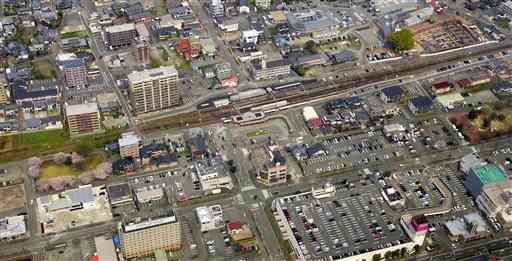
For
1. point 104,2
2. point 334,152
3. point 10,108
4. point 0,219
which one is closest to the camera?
point 0,219

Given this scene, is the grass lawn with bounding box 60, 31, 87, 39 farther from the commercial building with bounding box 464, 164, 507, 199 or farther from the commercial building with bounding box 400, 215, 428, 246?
the commercial building with bounding box 464, 164, 507, 199

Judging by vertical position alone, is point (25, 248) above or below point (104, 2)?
below

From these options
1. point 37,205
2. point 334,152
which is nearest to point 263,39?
point 334,152

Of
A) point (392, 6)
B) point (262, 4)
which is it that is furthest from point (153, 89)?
point (392, 6)

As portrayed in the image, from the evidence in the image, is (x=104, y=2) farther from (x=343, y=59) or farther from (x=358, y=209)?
(x=358, y=209)

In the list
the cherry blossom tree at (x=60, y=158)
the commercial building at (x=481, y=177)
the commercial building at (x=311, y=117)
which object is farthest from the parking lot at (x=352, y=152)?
the cherry blossom tree at (x=60, y=158)

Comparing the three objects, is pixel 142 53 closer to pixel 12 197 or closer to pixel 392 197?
pixel 12 197

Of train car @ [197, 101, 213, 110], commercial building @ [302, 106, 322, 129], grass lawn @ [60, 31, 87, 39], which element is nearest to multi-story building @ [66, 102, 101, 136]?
train car @ [197, 101, 213, 110]
